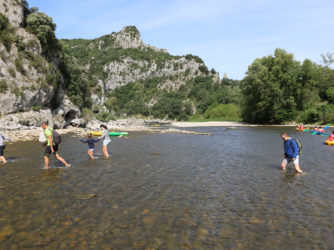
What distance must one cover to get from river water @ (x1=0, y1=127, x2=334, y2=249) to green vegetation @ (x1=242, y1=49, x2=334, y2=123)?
Answer: 56.6 metres

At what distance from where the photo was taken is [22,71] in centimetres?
4478

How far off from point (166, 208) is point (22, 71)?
47.5 metres

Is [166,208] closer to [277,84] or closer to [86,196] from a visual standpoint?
[86,196]

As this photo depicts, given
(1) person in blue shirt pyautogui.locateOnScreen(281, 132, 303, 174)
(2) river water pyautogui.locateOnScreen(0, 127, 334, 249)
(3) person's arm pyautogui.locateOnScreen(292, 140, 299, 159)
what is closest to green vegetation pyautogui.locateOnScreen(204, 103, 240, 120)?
(1) person in blue shirt pyautogui.locateOnScreen(281, 132, 303, 174)

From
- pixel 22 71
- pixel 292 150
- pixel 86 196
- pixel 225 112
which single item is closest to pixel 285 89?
pixel 225 112

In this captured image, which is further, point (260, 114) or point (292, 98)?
Result: point (260, 114)

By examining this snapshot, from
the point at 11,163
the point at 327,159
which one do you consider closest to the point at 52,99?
the point at 11,163

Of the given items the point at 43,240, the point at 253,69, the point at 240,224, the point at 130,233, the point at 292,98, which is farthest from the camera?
the point at 253,69

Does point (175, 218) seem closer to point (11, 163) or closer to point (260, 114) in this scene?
point (11, 163)

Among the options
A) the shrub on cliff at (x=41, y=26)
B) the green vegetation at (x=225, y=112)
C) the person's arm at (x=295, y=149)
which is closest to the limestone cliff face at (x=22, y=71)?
the shrub on cliff at (x=41, y=26)

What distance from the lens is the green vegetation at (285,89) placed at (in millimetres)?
63781

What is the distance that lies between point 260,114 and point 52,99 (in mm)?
56199

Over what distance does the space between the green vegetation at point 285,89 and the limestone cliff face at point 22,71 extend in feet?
169

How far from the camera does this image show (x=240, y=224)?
658 centimetres
